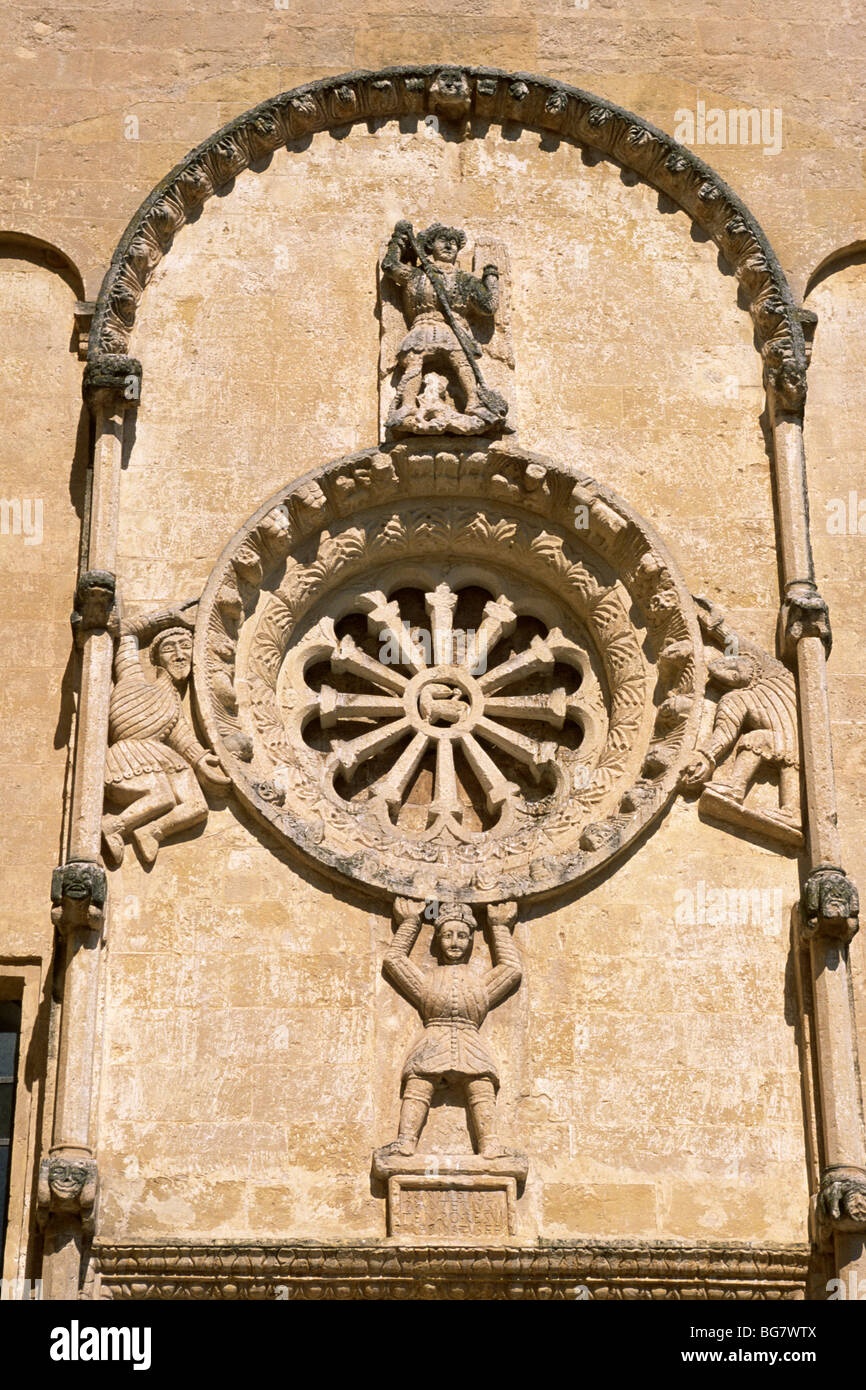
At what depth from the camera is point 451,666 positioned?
16.5 m

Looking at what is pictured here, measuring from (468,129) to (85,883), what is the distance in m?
5.78

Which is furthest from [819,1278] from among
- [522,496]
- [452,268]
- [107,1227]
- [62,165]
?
[62,165]

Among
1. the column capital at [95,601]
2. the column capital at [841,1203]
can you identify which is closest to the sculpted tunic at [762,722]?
the column capital at [841,1203]

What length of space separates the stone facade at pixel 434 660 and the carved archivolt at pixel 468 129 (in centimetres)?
3

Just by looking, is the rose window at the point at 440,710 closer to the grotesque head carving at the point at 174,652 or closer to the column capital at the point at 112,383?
the grotesque head carving at the point at 174,652

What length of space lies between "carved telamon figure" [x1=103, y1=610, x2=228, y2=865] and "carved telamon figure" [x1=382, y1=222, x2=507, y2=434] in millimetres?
1944

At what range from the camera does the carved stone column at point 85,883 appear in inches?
555

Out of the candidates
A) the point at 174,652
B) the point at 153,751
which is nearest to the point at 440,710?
the point at 174,652

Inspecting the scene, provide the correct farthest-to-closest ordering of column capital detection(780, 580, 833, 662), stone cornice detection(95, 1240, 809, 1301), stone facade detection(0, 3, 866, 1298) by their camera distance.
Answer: column capital detection(780, 580, 833, 662)
stone facade detection(0, 3, 866, 1298)
stone cornice detection(95, 1240, 809, 1301)

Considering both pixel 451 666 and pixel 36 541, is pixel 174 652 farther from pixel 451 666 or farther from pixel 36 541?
pixel 451 666

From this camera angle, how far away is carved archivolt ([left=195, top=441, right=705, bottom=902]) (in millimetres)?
15742

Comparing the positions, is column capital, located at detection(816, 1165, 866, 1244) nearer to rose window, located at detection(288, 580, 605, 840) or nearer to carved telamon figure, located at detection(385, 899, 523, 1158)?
carved telamon figure, located at detection(385, 899, 523, 1158)

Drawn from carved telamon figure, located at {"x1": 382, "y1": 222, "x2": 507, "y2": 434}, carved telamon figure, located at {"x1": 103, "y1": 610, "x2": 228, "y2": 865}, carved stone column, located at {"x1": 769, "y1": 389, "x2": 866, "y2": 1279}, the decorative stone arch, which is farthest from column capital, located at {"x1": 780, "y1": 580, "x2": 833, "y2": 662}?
the decorative stone arch

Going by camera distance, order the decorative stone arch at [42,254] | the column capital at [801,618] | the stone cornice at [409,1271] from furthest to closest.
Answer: the decorative stone arch at [42,254] → the column capital at [801,618] → the stone cornice at [409,1271]
